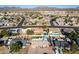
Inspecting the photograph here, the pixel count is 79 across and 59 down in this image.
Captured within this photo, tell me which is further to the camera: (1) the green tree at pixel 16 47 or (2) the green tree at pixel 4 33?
(2) the green tree at pixel 4 33

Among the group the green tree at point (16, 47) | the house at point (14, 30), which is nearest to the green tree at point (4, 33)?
the house at point (14, 30)

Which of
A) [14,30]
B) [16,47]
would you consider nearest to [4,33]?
[14,30]

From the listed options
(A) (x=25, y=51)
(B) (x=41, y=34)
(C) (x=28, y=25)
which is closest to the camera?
(A) (x=25, y=51)

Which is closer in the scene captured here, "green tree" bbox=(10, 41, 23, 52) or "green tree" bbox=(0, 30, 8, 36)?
"green tree" bbox=(10, 41, 23, 52)

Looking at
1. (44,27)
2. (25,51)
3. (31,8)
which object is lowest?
(25,51)

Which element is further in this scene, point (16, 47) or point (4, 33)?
point (4, 33)

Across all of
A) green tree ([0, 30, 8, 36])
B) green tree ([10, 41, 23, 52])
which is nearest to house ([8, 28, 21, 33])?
green tree ([0, 30, 8, 36])

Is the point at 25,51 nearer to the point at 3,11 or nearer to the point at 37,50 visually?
the point at 37,50

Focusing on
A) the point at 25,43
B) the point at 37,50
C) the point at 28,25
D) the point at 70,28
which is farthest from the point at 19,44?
the point at 70,28

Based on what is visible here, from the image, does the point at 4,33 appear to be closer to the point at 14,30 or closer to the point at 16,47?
the point at 14,30

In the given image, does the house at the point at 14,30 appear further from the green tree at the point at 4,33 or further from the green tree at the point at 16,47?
the green tree at the point at 16,47

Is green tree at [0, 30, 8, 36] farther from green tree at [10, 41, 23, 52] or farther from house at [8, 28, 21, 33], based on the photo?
green tree at [10, 41, 23, 52]
